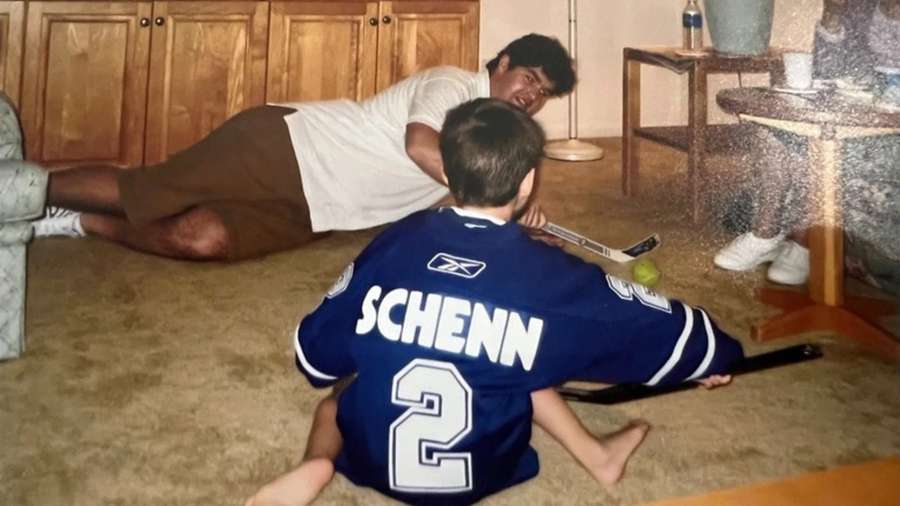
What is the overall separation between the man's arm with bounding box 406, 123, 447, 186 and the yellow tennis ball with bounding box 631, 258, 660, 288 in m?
0.44

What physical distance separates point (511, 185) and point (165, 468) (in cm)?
54

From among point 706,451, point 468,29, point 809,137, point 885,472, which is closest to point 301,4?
point 468,29

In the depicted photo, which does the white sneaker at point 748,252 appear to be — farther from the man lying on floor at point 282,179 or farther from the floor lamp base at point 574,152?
the floor lamp base at point 574,152

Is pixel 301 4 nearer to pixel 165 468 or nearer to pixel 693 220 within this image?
pixel 693 220

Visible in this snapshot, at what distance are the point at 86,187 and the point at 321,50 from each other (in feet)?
3.11

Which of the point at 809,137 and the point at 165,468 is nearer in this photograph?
the point at 165,468

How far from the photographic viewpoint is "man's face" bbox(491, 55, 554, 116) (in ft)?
5.27

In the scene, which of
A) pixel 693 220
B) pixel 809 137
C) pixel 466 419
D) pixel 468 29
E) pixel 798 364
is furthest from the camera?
pixel 468 29

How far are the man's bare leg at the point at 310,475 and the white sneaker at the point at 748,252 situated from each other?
3.39ft

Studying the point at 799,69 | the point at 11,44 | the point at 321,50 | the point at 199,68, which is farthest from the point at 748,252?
the point at 11,44

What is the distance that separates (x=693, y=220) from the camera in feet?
6.77

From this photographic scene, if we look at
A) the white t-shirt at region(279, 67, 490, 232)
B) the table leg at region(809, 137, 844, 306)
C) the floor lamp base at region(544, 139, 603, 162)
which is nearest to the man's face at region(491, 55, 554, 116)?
the white t-shirt at region(279, 67, 490, 232)

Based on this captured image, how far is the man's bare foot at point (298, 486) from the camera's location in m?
0.91

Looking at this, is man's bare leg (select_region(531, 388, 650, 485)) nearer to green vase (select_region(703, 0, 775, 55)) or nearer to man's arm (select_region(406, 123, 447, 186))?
man's arm (select_region(406, 123, 447, 186))
